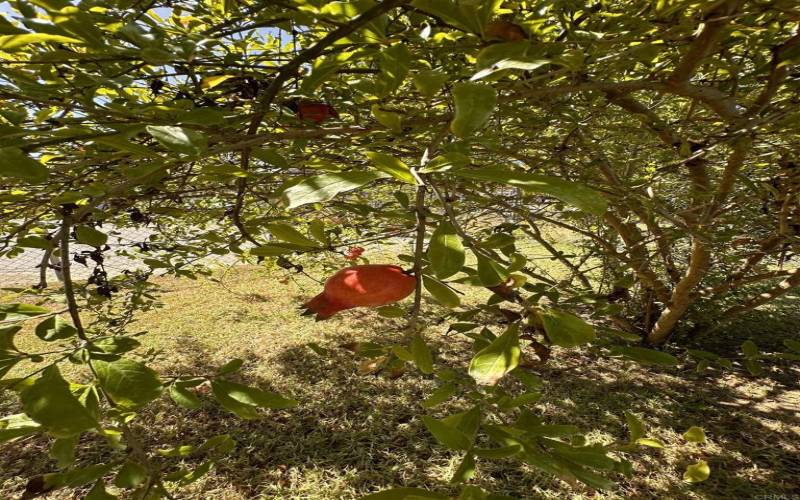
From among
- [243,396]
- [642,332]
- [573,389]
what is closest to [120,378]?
[243,396]

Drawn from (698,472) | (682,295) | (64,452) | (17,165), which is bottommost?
(682,295)

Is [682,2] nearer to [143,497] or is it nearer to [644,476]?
[143,497]

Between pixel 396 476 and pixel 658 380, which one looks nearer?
pixel 396 476

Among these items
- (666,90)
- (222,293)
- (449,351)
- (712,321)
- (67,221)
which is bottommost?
(222,293)

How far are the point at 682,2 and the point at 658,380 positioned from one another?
276 cm

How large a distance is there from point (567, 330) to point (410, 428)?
2074mm

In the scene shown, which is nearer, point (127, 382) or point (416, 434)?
point (127, 382)

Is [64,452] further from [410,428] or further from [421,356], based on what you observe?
[410,428]

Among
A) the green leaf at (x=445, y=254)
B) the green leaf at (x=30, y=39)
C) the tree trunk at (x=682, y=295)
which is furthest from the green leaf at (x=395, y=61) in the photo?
the tree trunk at (x=682, y=295)

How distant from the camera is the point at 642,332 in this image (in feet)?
10.2

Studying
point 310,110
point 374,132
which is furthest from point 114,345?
point 310,110

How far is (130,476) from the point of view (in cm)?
53

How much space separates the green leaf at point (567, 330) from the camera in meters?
0.46

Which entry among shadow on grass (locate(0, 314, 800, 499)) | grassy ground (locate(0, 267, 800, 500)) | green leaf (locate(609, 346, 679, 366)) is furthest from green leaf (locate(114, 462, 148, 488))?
shadow on grass (locate(0, 314, 800, 499))
